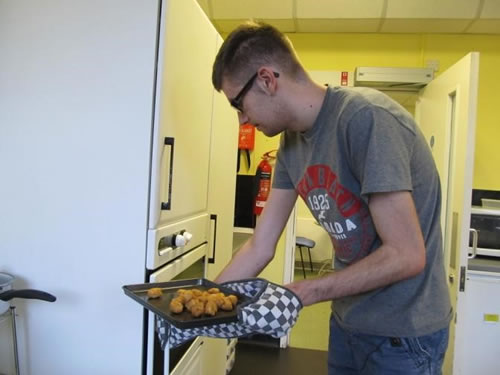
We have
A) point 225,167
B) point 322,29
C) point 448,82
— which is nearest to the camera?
point 225,167

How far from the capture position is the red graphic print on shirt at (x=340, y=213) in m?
0.92

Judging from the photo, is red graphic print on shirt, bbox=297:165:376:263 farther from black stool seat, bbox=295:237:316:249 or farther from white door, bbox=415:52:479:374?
black stool seat, bbox=295:237:316:249

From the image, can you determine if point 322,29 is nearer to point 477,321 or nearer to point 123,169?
point 477,321

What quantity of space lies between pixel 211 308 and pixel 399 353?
0.44 metres

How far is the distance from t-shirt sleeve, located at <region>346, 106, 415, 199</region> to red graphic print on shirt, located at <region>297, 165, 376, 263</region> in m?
0.07

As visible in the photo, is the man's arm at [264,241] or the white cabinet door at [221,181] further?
the white cabinet door at [221,181]

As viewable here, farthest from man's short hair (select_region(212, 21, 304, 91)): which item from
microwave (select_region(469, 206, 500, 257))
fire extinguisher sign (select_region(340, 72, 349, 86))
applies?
fire extinguisher sign (select_region(340, 72, 349, 86))

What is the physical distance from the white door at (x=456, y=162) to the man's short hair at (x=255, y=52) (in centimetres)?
137

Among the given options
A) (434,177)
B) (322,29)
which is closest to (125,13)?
(434,177)

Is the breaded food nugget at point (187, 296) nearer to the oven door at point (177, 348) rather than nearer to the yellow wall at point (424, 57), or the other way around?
the oven door at point (177, 348)

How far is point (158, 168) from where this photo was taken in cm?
106

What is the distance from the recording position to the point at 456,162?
2.10m

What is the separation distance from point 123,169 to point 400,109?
2.34ft

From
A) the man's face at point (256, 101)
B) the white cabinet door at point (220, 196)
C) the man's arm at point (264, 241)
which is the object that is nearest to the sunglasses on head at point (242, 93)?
the man's face at point (256, 101)
